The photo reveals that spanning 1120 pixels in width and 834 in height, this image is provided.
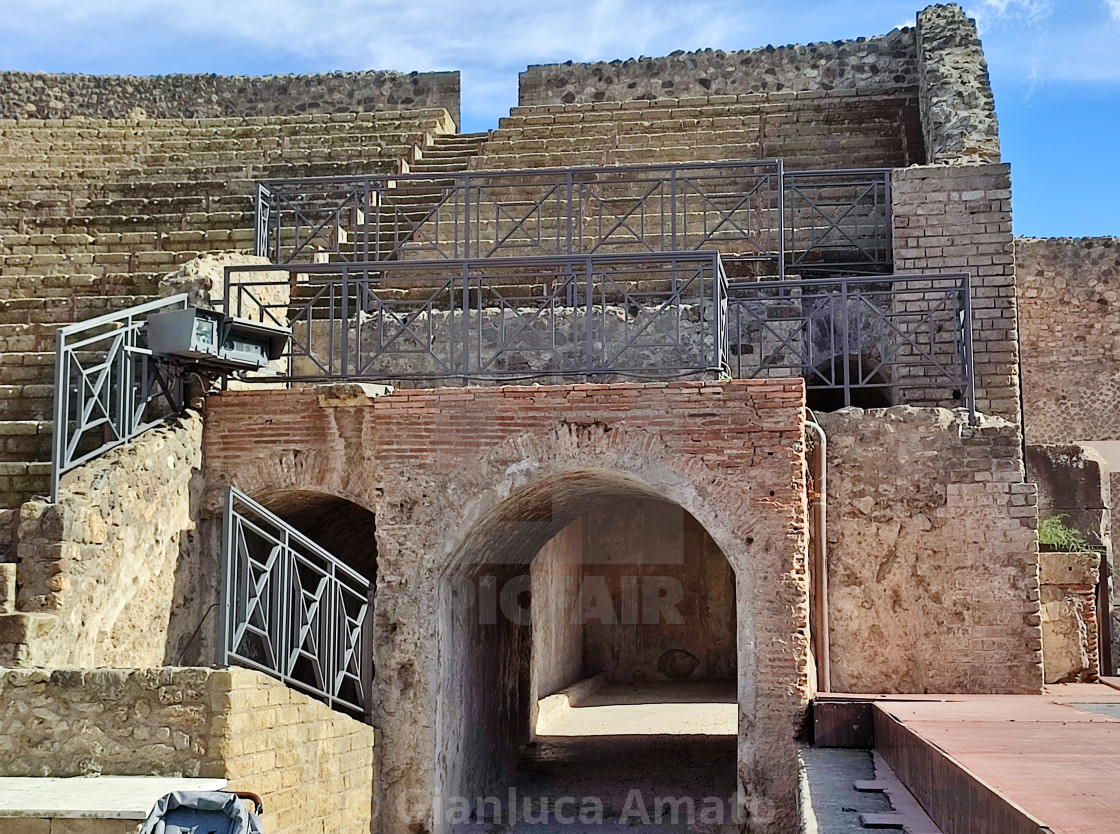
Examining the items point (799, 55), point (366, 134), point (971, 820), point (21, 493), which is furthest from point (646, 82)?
point (971, 820)

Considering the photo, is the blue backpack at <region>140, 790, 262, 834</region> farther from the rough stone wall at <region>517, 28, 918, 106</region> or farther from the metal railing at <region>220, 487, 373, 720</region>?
the rough stone wall at <region>517, 28, 918, 106</region>

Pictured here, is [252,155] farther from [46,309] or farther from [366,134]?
[46,309]

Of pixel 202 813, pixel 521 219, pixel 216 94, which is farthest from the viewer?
pixel 216 94

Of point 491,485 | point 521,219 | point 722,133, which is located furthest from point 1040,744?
→ point 722,133

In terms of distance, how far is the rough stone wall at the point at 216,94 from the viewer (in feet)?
72.1

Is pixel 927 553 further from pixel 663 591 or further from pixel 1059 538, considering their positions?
pixel 663 591

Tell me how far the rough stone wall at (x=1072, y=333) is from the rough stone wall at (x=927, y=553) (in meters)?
10.8

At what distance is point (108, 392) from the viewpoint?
9039mm

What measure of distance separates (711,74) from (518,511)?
41.8ft

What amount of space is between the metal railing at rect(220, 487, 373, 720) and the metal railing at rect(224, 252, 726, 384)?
1.93 metres

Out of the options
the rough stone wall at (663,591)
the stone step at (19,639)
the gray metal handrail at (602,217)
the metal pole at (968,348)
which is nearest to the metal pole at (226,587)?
the stone step at (19,639)

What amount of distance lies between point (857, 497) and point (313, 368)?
5.22 m

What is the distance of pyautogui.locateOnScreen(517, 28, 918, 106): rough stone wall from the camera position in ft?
66.2

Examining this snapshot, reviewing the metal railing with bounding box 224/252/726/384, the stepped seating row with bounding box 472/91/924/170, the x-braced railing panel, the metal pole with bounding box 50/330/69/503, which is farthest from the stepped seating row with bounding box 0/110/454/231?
the metal pole with bounding box 50/330/69/503
